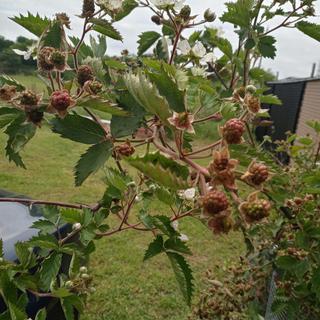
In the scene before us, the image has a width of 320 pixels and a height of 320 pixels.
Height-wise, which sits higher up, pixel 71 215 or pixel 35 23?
pixel 35 23

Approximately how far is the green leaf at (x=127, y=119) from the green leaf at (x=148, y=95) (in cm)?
14

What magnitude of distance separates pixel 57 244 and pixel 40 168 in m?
5.30

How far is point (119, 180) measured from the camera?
60 centimetres

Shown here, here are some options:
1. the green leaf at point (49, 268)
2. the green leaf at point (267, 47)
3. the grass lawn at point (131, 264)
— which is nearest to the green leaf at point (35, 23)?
the green leaf at point (49, 268)

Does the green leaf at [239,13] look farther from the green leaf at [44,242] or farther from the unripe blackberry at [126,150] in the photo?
the green leaf at [44,242]

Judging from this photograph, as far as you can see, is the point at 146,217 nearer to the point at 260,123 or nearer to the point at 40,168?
the point at 260,123

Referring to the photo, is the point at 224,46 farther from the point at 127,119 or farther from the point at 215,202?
the point at 215,202

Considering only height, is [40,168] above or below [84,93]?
below

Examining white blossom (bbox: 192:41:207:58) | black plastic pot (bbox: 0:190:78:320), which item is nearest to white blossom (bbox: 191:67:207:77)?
white blossom (bbox: 192:41:207:58)

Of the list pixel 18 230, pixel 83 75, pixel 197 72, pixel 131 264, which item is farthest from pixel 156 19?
pixel 131 264

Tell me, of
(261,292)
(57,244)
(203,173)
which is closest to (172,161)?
(203,173)

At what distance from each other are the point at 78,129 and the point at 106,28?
7.9 inches

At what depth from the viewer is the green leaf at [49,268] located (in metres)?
0.70

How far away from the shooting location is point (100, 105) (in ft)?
1.73
